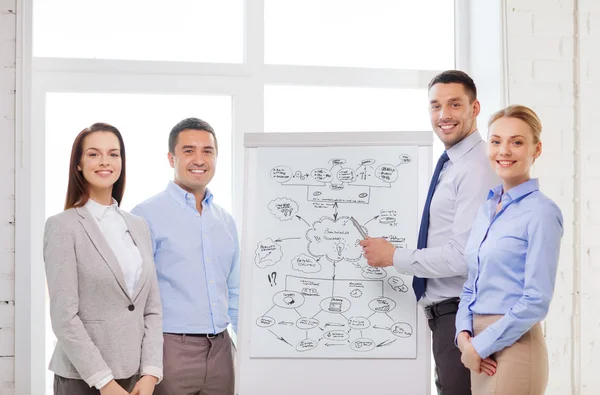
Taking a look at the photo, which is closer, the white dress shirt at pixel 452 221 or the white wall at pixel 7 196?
the white dress shirt at pixel 452 221

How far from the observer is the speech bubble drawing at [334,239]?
2.22 meters

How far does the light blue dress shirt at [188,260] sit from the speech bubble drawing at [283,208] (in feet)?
0.76

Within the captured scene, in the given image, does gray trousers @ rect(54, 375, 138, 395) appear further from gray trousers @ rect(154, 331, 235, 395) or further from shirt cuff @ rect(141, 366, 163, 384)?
gray trousers @ rect(154, 331, 235, 395)

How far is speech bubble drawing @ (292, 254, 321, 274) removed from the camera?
221 centimetres

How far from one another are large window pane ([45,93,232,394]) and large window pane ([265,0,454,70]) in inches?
17.3

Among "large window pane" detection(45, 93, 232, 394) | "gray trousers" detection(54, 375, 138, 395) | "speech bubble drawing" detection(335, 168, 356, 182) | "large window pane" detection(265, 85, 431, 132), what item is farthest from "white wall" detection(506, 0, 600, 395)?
"gray trousers" detection(54, 375, 138, 395)

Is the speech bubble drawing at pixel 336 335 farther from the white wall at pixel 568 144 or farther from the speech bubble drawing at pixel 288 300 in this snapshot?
the white wall at pixel 568 144

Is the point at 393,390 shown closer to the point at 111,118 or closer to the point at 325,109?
the point at 325,109

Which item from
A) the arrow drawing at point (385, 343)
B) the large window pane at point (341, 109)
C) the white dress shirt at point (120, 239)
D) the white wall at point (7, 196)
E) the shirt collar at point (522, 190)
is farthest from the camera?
the large window pane at point (341, 109)

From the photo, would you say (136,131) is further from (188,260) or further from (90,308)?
(90,308)

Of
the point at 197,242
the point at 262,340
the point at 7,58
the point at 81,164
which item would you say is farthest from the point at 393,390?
the point at 7,58

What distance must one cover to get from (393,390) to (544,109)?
1544mm

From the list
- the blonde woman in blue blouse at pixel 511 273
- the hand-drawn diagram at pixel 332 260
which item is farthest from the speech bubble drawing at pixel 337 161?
the blonde woman in blue blouse at pixel 511 273

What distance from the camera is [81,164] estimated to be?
1979 millimetres
